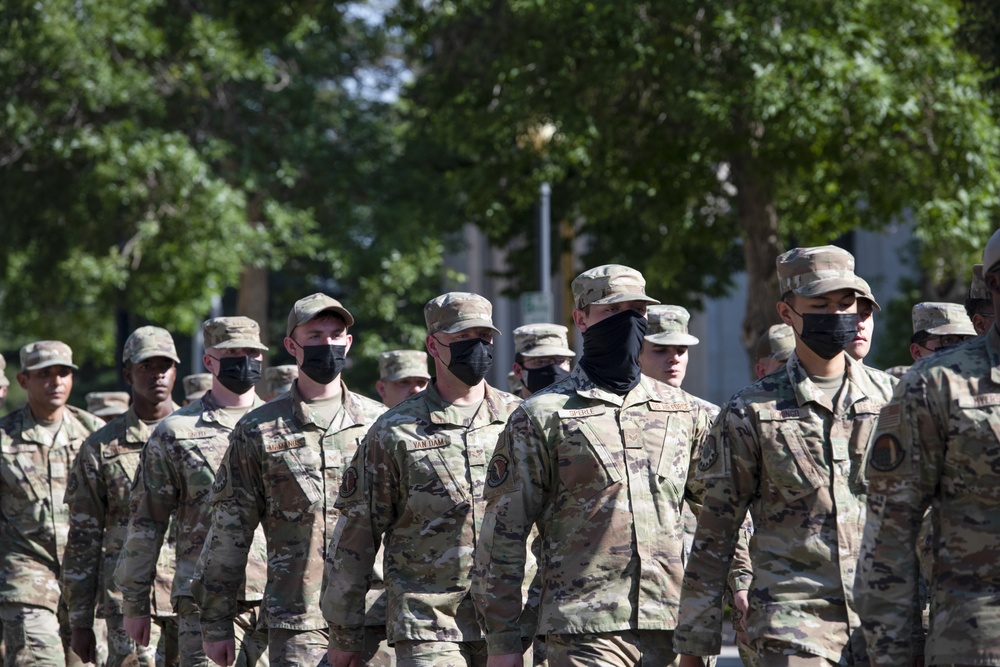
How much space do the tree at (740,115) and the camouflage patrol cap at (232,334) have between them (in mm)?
7708

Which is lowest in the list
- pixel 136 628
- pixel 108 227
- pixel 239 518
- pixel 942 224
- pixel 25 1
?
pixel 136 628

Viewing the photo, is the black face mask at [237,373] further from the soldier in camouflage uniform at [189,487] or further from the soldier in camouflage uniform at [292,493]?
the soldier in camouflage uniform at [292,493]

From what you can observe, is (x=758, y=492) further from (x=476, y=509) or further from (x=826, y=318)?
(x=476, y=509)

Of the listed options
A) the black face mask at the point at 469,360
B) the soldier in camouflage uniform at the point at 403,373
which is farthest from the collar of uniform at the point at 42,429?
the black face mask at the point at 469,360

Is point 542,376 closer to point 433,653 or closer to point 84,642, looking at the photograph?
point 433,653

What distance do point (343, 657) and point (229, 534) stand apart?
39.3 inches

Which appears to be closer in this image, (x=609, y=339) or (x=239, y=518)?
(x=609, y=339)

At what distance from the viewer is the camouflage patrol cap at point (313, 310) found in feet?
25.9

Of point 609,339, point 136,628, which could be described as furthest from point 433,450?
point 136,628

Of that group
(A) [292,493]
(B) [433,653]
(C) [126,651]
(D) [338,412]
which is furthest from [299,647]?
(C) [126,651]

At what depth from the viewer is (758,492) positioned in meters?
5.86

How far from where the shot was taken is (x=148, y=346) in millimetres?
9750

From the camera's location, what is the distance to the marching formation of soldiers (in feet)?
15.4

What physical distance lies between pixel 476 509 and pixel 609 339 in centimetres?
108
